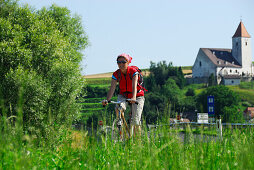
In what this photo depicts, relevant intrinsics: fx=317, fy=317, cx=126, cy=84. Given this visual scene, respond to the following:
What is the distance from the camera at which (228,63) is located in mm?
119938

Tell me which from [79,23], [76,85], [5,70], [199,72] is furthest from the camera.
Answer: [199,72]

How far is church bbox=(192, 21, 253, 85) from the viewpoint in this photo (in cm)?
11600

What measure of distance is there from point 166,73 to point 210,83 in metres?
15.9

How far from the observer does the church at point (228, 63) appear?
11600 centimetres

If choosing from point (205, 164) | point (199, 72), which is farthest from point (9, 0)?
point (199, 72)

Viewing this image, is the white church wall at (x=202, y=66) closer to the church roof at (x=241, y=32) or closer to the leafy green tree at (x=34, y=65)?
the church roof at (x=241, y=32)

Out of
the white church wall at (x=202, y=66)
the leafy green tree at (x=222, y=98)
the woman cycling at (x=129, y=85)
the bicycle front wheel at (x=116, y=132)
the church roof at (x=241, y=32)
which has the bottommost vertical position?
the leafy green tree at (x=222, y=98)

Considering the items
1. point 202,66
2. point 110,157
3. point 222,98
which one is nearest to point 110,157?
point 110,157

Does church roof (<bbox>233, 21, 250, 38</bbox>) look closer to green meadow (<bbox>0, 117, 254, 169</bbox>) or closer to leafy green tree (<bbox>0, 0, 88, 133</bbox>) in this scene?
leafy green tree (<bbox>0, 0, 88, 133</bbox>)

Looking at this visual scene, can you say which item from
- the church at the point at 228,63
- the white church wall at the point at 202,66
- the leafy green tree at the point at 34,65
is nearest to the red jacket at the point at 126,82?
the leafy green tree at the point at 34,65

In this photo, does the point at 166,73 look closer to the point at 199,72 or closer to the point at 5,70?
the point at 199,72

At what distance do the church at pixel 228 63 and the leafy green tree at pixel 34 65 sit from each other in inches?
3755

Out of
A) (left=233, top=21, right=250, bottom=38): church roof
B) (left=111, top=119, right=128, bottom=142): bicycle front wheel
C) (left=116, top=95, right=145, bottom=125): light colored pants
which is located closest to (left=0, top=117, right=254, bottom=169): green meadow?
(left=111, top=119, right=128, bottom=142): bicycle front wheel

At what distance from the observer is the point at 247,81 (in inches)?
4673
